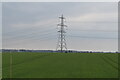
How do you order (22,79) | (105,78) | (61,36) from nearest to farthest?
(22,79) < (105,78) < (61,36)

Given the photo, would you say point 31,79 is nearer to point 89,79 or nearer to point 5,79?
point 5,79

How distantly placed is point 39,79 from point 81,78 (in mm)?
2610

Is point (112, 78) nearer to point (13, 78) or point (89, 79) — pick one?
point (89, 79)

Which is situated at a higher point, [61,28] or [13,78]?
[61,28]

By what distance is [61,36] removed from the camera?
5469 cm

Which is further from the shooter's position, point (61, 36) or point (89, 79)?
point (61, 36)

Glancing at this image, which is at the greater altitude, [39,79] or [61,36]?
[61,36]

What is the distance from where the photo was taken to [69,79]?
15984mm

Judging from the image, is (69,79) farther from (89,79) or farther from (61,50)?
(61,50)

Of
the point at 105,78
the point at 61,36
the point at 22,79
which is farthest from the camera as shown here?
the point at 61,36

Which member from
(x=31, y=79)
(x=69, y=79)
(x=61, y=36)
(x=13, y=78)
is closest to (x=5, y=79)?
(x=13, y=78)

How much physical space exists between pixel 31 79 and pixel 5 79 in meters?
A: 1.60

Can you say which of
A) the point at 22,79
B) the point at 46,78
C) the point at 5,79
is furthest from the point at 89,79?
the point at 5,79

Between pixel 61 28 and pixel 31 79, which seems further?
pixel 61 28
